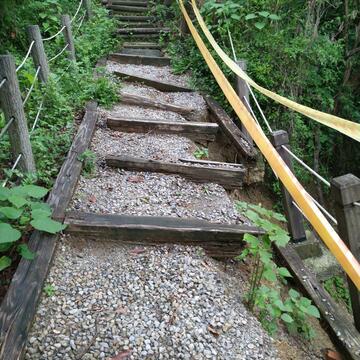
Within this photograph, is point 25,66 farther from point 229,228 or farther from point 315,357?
point 315,357

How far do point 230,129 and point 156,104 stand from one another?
3.60ft

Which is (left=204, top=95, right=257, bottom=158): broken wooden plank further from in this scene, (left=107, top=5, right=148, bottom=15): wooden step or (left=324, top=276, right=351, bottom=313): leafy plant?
(left=107, top=5, right=148, bottom=15): wooden step

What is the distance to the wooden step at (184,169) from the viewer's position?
3488 mm

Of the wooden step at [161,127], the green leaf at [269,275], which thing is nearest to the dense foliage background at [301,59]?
the wooden step at [161,127]

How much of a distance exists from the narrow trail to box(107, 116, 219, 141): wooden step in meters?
0.01

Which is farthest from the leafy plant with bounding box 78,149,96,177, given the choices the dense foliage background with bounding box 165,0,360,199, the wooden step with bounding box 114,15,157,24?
the wooden step with bounding box 114,15,157,24

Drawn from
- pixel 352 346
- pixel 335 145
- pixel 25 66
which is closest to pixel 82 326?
pixel 352 346

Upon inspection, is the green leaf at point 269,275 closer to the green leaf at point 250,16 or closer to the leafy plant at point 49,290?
the leafy plant at point 49,290

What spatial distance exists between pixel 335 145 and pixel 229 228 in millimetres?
4575

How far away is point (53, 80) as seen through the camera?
411 centimetres

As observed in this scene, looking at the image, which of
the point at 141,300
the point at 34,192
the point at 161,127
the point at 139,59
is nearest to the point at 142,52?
the point at 139,59

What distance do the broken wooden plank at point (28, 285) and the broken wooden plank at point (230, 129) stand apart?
1.91m

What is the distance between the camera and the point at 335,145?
256 inches

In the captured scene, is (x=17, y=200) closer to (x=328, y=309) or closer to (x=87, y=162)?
(x=87, y=162)
